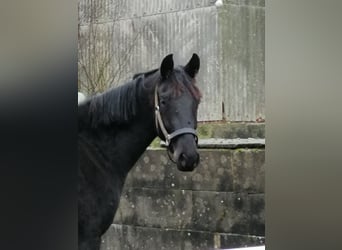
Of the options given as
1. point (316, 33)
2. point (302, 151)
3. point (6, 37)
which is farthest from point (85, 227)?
point (316, 33)

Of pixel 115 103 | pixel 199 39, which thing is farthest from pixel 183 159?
pixel 199 39

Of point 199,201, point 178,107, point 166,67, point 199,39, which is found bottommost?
point 199,201

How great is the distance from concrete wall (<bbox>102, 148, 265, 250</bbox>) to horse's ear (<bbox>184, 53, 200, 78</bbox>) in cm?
51

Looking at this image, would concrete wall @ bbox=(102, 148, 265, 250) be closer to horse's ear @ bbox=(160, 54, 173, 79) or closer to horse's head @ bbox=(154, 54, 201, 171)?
horse's head @ bbox=(154, 54, 201, 171)

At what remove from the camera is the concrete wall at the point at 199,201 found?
3.97 m

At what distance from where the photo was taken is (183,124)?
3854mm

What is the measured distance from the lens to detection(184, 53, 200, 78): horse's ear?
388 cm

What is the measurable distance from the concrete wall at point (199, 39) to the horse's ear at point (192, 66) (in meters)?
0.04

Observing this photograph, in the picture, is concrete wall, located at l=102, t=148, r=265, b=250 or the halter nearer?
the halter

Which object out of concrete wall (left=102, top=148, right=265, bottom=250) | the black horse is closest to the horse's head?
the black horse

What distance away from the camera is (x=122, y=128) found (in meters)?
3.98

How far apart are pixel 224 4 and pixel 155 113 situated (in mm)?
825

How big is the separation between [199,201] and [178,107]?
0.63 meters

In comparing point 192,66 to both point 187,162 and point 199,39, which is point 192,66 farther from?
point 187,162
